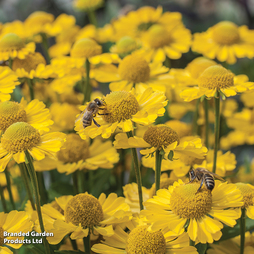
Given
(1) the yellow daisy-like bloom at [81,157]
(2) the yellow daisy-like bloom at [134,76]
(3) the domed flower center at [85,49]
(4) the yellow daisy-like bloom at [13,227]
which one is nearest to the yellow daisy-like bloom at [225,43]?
(2) the yellow daisy-like bloom at [134,76]

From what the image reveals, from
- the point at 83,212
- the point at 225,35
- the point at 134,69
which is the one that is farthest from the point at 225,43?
the point at 83,212

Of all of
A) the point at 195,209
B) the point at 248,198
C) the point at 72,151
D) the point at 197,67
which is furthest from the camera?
the point at 197,67

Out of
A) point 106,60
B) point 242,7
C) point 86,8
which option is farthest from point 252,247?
point 242,7

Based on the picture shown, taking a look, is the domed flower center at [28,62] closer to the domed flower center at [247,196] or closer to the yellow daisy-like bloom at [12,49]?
the yellow daisy-like bloom at [12,49]

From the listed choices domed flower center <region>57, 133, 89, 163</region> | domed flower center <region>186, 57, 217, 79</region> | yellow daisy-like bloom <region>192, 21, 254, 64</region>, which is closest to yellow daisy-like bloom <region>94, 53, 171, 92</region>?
domed flower center <region>186, 57, 217, 79</region>

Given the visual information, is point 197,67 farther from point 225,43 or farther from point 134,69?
point 225,43

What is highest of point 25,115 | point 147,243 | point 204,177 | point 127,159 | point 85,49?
point 85,49

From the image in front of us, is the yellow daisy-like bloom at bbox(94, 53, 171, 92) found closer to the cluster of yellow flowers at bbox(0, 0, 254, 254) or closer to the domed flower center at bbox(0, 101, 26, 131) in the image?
the cluster of yellow flowers at bbox(0, 0, 254, 254)
